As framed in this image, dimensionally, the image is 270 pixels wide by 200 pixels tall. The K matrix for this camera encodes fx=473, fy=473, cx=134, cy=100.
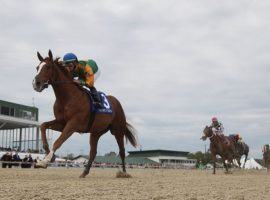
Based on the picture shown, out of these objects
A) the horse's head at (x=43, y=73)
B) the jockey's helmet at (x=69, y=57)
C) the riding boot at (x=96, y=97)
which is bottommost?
the riding boot at (x=96, y=97)

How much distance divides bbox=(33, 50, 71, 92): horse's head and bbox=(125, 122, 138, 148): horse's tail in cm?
388

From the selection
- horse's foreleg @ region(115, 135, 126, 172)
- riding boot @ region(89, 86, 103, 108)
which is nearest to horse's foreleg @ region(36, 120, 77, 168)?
riding boot @ region(89, 86, 103, 108)

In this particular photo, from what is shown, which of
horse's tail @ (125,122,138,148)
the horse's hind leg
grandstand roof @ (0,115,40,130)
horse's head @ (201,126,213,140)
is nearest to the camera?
the horse's hind leg

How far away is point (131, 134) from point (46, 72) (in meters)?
4.53

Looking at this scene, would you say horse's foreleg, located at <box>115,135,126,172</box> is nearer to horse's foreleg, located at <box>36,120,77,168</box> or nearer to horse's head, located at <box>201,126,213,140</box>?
horse's foreleg, located at <box>36,120,77,168</box>

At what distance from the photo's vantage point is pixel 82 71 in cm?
1224

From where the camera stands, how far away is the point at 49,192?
7.02m

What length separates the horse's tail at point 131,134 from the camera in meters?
14.6

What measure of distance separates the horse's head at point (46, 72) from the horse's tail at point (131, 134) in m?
3.88

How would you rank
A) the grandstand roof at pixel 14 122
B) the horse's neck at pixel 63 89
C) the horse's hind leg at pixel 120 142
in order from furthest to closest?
1. the grandstand roof at pixel 14 122
2. the horse's hind leg at pixel 120 142
3. the horse's neck at pixel 63 89

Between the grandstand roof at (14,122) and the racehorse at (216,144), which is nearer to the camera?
the racehorse at (216,144)

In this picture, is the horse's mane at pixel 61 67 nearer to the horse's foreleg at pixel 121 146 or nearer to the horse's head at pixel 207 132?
the horse's foreleg at pixel 121 146

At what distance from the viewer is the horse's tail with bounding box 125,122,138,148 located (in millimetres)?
14609

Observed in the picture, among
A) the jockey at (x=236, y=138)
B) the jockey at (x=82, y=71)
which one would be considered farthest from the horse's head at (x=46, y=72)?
the jockey at (x=236, y=138)
